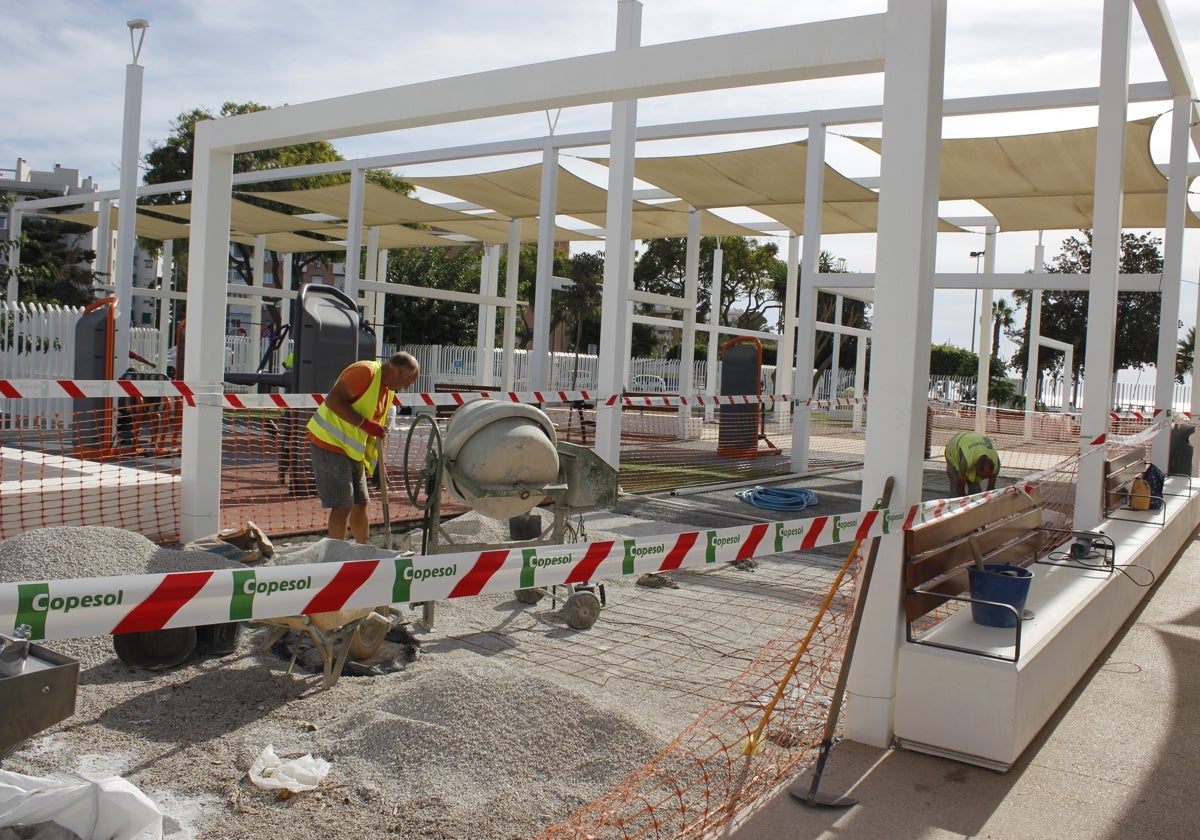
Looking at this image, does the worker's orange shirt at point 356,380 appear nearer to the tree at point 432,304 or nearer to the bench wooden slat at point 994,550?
the bench wooden slat at point 994,550

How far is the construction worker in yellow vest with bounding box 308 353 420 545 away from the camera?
263 inches

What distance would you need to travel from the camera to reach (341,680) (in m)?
4.67

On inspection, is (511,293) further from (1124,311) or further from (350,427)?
(1124,311)

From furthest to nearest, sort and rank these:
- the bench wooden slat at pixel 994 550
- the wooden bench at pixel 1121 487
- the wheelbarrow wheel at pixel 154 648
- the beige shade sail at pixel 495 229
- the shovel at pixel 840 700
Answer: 1. the beige shade sail at pixel 495 229
2. the wooden bench at pixel 1121 487
3. the wheelbarrow wheel at pixel 154 648
4. the bench wooden slat at pixel 994 550
5. the shovel at pixel 840 700

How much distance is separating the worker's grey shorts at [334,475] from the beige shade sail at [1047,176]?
25.2 ft

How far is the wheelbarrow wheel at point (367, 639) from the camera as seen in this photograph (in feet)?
15.6

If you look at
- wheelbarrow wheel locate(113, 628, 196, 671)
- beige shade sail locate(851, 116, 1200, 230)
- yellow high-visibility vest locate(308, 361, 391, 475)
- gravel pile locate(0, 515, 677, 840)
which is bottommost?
gravel pile locate(0, 515, 677, 840)

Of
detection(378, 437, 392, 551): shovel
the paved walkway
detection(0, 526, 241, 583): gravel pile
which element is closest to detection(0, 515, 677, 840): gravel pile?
detection(0, 526, 241, 583): gravel pile

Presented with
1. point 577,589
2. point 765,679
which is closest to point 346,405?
point 577,589

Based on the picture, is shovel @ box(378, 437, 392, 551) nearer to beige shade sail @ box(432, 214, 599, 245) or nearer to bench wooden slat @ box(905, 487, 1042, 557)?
bench wooden slat @ box(905, 487, 1042, 557)

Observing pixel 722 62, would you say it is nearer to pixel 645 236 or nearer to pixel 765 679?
pixel 765 679

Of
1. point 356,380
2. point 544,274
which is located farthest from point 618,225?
point 356,380

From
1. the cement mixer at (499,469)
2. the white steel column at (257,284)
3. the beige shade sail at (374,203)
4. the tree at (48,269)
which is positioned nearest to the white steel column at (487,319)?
the beige shade sail at (374,203)

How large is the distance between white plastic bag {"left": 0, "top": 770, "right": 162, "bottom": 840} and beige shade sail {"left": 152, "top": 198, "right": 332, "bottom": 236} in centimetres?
1742
